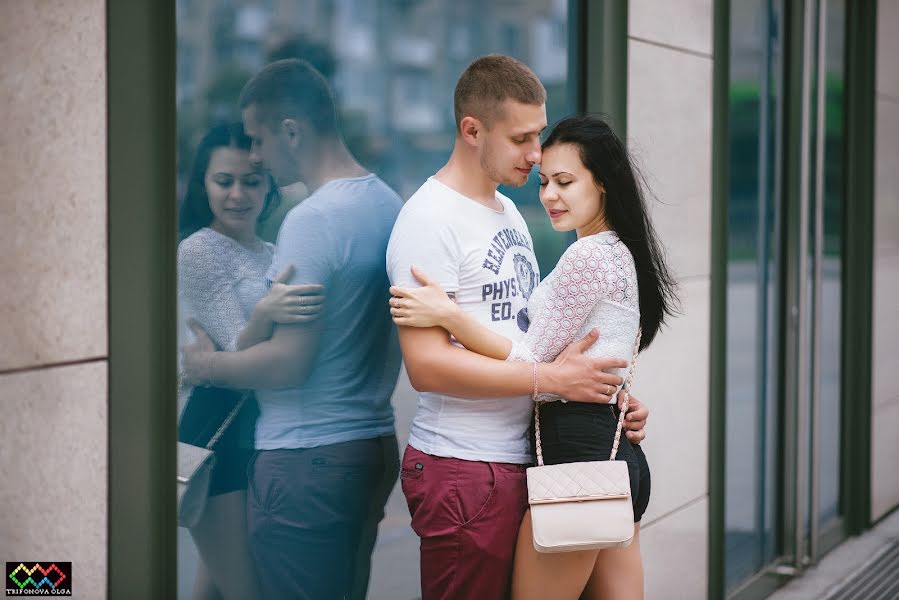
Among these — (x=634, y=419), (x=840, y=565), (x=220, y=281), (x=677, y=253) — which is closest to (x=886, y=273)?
(x=840, y=565)

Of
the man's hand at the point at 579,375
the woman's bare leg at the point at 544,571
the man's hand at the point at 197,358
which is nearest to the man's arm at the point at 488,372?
the man's hand at the point at 579,375

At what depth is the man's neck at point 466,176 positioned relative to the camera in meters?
2.97

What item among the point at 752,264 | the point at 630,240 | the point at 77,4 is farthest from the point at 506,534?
the point at 752,264

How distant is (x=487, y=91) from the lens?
2.91m

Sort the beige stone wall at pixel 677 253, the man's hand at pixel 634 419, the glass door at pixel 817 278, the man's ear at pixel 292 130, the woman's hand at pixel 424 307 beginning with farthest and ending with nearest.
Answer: the glass door at pixel 817 278
the beige stone wall at pixel 677 253
the man's hand at pixel 634 419
the man's ear at pixel 292 130
the woman's hand at pixel 424 307

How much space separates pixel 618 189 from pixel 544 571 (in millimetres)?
997

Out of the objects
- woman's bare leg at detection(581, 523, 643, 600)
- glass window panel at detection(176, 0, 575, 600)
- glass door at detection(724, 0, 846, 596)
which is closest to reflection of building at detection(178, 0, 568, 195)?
glass window panel at detection(176, 0, 575, 600)

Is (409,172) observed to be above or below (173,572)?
above

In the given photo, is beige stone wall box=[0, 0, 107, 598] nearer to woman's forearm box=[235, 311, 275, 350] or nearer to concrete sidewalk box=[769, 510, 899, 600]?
woman's forearm box=[235, 311, 275, 350]

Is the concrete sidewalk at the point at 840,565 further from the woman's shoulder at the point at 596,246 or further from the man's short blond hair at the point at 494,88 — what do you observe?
the man's short blond hair at the point at 494,88

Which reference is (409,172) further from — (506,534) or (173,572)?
(173,572)

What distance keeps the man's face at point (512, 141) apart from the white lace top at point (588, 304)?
27cm

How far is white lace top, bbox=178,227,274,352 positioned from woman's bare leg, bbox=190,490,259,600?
0.40 metres

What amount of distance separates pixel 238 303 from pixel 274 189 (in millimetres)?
312
